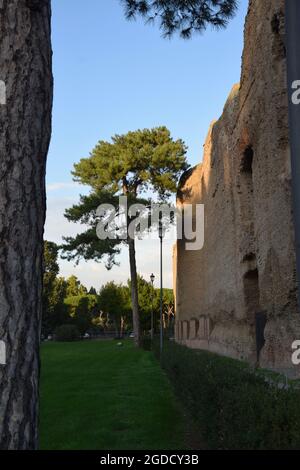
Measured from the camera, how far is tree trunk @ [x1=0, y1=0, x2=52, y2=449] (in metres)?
3.05

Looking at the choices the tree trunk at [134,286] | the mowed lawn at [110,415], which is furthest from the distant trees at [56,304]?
the mowed lawn at [110,415]

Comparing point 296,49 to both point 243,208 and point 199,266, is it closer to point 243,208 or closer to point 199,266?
point 243,208

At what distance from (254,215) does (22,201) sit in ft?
38.9

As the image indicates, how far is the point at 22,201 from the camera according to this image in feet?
10.8

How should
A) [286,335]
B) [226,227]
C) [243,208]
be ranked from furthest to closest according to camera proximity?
[226,227]
[243,208]
[286,335]

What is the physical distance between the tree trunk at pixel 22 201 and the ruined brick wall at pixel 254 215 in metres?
8.01

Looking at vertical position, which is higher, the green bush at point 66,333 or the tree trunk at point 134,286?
the tree trunk at point 134,286

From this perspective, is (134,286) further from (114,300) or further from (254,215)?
(114,300)

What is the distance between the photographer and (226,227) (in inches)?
806

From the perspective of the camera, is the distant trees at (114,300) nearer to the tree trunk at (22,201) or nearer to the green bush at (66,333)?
the green bush at (66,333)

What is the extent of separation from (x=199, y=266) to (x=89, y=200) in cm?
826

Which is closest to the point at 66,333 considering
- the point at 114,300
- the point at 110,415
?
the point at 114,300

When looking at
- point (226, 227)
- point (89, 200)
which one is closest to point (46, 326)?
point (89, 200)

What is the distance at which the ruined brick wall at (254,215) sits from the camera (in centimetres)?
1126
